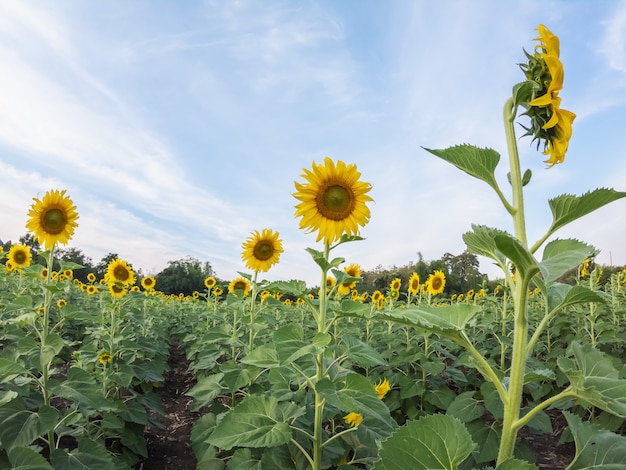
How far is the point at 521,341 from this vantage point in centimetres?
131

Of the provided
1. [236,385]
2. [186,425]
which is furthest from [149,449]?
[236,385]

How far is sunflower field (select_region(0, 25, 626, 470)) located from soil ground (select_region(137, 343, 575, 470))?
0.18m

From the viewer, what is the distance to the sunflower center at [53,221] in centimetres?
417

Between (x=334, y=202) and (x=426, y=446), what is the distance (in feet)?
6.92

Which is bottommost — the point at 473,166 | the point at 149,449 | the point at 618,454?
the point at 149,449

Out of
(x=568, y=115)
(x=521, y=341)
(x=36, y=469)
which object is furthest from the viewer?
(x=36, y=469)

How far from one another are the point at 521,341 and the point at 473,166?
535 mm

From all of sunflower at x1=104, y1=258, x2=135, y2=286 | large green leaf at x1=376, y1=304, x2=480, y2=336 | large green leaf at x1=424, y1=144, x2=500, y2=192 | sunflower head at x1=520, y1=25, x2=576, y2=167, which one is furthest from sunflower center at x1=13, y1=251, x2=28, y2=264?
sunflower head at x1=520, y1=25, x2=576, y2=167

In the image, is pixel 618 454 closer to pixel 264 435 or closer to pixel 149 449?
pixel 264 435

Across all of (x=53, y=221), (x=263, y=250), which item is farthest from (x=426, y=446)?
(x=53, y=221)

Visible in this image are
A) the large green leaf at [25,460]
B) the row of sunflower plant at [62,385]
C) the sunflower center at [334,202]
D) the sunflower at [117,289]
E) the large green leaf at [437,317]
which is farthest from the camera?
the sunflower at [117,289]

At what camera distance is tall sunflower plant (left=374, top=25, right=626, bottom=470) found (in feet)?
3.59

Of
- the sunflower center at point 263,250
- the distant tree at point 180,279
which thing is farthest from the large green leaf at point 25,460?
the distant tree at point 180,279

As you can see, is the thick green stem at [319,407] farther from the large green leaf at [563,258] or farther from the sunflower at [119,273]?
the sunflower at [119,273]
